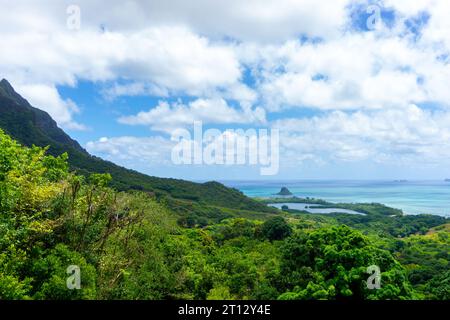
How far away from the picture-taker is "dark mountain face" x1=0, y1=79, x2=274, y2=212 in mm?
103625

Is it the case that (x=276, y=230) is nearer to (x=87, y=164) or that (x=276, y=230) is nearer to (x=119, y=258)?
(x=119, y=258)

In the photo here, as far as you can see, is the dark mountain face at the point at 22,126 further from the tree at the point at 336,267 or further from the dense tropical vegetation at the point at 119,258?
the tree at the point at 336,267

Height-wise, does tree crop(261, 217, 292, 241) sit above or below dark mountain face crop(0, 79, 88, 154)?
below

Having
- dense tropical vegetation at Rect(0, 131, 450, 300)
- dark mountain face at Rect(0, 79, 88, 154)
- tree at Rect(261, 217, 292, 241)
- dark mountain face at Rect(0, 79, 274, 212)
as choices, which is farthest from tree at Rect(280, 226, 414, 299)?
dark mountain face at Rect(0, 79, 88, 154)

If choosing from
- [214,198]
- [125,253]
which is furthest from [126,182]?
[125,253]

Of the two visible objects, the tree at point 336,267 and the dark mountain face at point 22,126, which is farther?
the dark mountain face at point 22,126

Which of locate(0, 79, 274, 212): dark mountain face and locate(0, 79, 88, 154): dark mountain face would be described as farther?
locate(0, 79, 274, 212): dark mountain face

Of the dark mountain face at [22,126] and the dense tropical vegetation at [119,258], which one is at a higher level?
the dark mountain face at [22,126]

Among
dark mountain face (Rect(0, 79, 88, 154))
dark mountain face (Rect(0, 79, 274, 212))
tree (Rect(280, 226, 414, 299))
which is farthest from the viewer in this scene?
dark mountain face (Rect(0, 79, 274, 212))

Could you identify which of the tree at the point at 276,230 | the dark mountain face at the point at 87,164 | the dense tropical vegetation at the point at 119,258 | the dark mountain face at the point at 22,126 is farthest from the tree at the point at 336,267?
the dark mountain face at the point at 22,126

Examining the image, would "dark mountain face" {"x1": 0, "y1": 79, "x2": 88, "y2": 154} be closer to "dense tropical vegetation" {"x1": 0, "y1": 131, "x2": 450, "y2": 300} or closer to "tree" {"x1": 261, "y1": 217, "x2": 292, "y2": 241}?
"tree" {"x1": 261, "y1": 217, "x2": 292, "y2": 241}

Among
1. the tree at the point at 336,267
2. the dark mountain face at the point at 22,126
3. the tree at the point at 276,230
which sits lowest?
the tree at the point at 276,230

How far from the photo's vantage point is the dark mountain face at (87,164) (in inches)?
4080

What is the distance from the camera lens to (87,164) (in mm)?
108812
